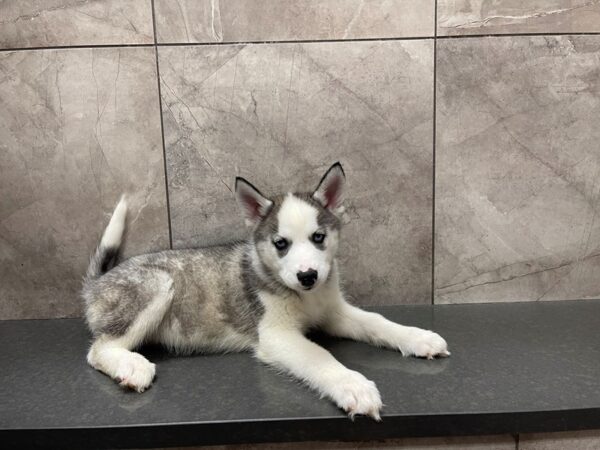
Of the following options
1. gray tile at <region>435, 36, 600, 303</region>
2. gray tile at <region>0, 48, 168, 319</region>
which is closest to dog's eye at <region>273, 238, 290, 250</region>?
gray tile at <region>0, 48, 168, 319</region>

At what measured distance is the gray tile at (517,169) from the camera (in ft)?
6.41

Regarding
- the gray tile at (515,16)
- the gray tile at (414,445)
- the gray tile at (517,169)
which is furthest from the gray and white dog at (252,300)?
the gray tile at (515,16)

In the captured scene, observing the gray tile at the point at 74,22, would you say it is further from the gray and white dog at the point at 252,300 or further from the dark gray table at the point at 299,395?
the dark gray table at the point at 299,395

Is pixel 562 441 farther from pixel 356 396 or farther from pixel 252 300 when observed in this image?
pixel 252 300

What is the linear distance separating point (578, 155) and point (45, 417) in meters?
2.33

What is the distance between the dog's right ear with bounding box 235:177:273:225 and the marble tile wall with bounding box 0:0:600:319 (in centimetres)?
34

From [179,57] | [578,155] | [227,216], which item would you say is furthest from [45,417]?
[578,155]

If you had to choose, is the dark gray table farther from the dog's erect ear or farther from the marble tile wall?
the dog's erect ear

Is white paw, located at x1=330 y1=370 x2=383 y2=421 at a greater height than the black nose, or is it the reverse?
the black nose

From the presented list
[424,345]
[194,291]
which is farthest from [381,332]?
[194,291]

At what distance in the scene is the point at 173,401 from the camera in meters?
1.37

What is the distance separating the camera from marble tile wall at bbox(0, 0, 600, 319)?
191 cm

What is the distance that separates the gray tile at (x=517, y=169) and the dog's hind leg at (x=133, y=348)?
1.25 m

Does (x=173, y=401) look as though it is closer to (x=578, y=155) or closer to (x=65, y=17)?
(x=65, y=17)
